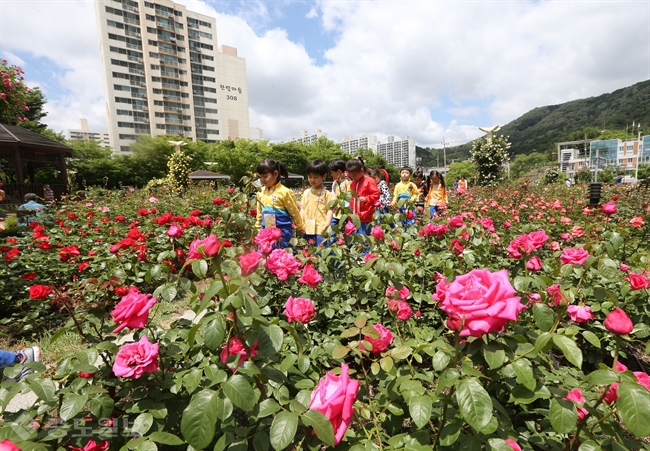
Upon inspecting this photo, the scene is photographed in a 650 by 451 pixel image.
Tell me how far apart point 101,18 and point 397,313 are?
55943 millimetres

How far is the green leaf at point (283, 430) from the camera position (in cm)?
67

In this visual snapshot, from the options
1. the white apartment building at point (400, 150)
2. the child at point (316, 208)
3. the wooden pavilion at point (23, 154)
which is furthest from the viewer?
the white apartment building at point (400, 150)

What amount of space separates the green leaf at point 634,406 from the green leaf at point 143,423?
1.10 metres

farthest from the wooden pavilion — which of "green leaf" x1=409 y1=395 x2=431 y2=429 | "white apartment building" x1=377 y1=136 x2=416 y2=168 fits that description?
"white apartment building" x1=377 y1=136 x2=416 y2=168

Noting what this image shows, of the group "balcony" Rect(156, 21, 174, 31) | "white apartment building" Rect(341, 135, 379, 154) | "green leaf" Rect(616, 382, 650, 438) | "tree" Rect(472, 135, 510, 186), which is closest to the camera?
"green leaf" Rect(616, 382, 650, 438)

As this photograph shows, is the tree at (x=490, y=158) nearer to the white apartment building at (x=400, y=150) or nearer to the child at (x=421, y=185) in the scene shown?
the child at (x=421, y=185)

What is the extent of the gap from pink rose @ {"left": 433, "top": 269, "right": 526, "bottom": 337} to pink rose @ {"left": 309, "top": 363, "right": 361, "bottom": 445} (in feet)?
0.94

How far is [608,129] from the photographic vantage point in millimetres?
97062

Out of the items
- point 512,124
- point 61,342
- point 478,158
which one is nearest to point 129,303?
point 61,342

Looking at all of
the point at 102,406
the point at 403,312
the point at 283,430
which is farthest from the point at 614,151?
the point at 102,406

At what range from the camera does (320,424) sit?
682mm

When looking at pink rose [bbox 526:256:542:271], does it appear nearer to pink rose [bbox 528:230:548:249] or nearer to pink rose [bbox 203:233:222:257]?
pink rose [bbox 528:230:548:249]

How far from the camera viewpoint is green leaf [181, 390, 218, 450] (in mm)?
698

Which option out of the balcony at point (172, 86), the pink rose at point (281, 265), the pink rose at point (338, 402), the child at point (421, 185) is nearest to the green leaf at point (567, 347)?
the pink rose at point (338, 402)
